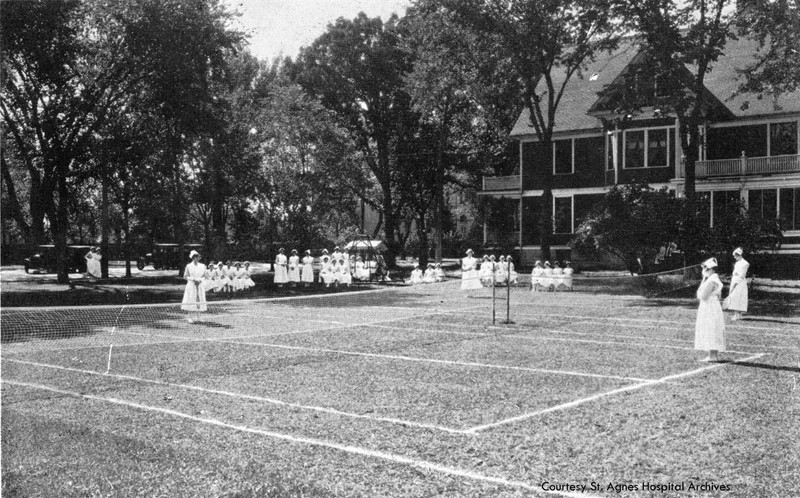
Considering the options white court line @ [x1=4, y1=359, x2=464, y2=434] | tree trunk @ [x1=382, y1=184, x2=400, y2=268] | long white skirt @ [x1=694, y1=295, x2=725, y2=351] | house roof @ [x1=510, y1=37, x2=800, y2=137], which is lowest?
white court line @ [x1=4, y1=359, x2=464, y2=434]

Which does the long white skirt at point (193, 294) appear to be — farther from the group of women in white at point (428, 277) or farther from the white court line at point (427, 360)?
the group of women in white at point (428, 277)

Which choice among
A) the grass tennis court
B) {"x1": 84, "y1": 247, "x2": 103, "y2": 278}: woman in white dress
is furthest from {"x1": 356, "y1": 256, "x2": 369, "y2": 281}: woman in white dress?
the grass tennis court

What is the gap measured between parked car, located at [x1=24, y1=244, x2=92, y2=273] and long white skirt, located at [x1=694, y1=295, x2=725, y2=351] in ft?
143

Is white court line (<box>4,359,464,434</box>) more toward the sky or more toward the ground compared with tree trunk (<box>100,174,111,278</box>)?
more toward the ground

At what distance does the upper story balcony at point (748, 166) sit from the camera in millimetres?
40562

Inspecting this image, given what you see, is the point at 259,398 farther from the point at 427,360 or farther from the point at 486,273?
the point at 486,273

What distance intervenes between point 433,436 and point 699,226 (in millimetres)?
25617

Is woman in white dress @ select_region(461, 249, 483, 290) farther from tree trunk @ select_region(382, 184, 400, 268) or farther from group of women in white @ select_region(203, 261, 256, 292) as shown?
tree trunk @ select_region(382, 184, 400, 268)

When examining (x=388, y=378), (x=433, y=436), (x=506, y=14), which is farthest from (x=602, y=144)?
(x=433, y=436)

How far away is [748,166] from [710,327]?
3030cm

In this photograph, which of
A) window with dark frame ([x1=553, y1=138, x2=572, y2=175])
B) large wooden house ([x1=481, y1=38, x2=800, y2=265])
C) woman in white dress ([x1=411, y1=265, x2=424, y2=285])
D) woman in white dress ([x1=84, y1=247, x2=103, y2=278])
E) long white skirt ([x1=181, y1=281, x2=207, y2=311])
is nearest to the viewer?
long white skirt ([x1=181, y1=281, x2=207, y2=311])

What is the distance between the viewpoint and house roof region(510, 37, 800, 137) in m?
41.8

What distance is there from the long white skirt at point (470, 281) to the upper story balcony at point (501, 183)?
62.0ft

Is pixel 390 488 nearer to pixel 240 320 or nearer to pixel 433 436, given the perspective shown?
pixel 433 436
